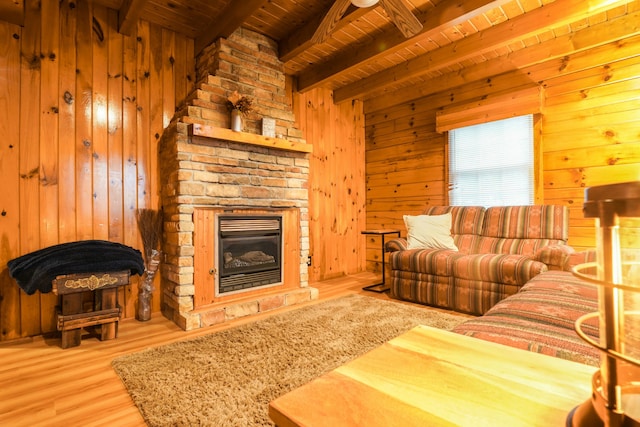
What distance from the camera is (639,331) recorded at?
389 millimetres

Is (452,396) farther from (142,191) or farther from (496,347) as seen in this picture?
(142,191)

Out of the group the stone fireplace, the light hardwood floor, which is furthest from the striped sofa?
the light hardwood floor

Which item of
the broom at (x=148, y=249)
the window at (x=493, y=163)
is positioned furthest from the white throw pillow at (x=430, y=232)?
the broom at (x=148, y=249)

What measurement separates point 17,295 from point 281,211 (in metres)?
2.15

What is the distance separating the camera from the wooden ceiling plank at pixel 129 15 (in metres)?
2.47

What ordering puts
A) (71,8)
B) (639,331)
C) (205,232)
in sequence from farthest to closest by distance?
(205,232) → (71,8) → (639,331)

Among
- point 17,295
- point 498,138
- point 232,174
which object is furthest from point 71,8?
point 498,138

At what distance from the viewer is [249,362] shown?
191cm

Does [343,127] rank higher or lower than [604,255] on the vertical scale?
higher

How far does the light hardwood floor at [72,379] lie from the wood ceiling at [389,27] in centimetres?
236

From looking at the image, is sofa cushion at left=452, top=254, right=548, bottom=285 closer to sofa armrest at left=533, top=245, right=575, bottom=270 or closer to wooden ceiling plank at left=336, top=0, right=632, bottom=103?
sofa armrest at left=533, top=245, right=575, bottom=270

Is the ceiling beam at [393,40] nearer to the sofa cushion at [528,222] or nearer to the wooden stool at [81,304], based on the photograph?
the sofa cushion at [528,222]

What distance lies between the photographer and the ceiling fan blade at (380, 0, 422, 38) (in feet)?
7.02

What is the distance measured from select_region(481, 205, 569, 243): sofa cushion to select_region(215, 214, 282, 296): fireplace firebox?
2202 millimetres
